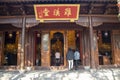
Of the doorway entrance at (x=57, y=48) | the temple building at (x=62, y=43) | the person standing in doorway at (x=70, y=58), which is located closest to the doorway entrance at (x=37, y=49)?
the temple building at (x=62, y=43)

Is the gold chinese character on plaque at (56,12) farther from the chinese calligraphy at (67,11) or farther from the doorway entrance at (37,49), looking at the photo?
the doorway entrance at (37,49)

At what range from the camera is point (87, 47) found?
13086 mm

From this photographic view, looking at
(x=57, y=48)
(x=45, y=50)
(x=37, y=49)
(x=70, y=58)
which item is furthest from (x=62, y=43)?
(x=70, y=58)

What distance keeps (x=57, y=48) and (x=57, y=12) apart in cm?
382

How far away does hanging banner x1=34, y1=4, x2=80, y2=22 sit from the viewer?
1122 cm

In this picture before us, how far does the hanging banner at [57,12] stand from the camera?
11.2 metres

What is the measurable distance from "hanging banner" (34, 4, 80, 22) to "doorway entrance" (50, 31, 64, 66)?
7.12 feet

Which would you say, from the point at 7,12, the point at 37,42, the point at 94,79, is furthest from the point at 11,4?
the point at 94,79

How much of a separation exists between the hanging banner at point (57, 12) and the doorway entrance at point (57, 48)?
2169 mm

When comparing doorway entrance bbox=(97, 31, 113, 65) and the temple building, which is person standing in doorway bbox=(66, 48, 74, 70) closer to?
the temple building

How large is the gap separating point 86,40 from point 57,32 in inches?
78.9

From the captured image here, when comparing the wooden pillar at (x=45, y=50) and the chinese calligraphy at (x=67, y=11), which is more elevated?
the chinese calligraphy at (x=67, y=11)

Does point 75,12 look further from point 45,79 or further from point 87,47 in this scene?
point 45,79

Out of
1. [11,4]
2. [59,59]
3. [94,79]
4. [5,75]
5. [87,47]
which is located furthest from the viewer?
[59,59]
